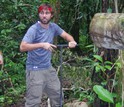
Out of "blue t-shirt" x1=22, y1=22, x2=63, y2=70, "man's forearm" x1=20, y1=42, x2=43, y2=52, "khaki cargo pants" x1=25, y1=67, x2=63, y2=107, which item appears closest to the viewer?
"man's forearm" x1=20, y1=42, x2=43, y2=52

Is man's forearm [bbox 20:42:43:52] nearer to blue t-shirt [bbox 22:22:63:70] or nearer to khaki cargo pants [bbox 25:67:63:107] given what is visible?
blue t-shirt [bbox 22:22:63:70]

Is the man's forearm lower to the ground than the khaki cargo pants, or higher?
higher

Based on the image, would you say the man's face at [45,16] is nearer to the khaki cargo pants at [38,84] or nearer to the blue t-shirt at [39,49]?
the blue t-shirt at [39,49]

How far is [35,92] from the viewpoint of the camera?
12.2 feet

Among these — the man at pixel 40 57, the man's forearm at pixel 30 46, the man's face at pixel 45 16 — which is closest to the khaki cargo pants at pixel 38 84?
the man at pixel 40 57

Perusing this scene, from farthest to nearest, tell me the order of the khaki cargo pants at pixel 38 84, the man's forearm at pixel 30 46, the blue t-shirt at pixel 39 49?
the khaki cargo pants at pixel 38 84 → the blue t-shirt at pixel 39 49 → the man's forearm at pixel 30 46

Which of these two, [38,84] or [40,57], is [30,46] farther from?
[38,84]

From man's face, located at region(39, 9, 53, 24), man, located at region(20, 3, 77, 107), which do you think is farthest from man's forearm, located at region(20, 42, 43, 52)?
man's face, located at region(39, 9, 53, 24)

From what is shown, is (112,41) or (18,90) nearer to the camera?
(112,41)

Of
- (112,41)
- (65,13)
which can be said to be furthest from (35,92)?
(65,13)

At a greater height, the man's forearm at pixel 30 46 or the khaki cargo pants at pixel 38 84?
the man's forearm at pixel 30 46

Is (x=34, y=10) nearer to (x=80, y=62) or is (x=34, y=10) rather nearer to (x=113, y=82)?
(x=80, y=62)

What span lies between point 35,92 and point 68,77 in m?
1.72

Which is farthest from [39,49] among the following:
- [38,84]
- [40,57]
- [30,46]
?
[38,84]
